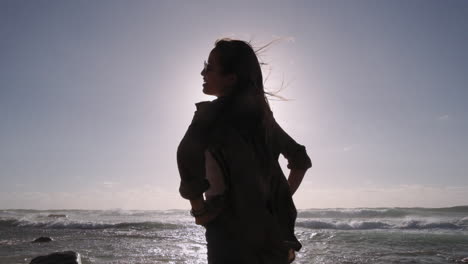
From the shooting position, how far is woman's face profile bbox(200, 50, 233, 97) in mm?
1458

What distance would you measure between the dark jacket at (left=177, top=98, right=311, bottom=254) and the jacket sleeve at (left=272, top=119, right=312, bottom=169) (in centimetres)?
23

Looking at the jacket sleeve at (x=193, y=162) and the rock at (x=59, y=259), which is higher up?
the jacket sleeve at (x=193, y=162)

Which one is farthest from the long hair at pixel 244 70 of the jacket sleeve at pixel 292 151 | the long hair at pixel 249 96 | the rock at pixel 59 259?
the rock at pixel 59 259

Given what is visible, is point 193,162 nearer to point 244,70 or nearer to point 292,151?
point 244,70

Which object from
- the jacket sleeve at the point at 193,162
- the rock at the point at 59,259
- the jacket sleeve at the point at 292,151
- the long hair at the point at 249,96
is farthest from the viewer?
the rock at the point at 59,259

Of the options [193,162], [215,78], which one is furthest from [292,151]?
[193,162]

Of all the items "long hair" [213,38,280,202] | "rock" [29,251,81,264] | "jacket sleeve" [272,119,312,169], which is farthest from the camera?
"rock" [29,251,81,264]

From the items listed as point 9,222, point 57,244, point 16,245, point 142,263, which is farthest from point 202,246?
point 9,222

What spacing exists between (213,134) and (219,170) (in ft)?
0.41

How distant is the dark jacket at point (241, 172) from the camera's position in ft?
3.94

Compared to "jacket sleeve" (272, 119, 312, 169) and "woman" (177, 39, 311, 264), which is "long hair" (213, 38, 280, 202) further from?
"jacket sleeve" (272, 119, 312, 169)

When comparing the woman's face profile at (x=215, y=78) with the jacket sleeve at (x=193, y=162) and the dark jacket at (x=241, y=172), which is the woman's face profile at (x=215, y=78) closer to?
the dark jacket at (x=241, y=172)

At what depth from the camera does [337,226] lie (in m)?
18.4

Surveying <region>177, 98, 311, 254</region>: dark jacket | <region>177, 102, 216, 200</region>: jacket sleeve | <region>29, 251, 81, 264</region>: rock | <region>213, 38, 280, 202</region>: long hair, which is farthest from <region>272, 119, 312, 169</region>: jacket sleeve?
<region>29, 251, 81, 264</region>: rock
